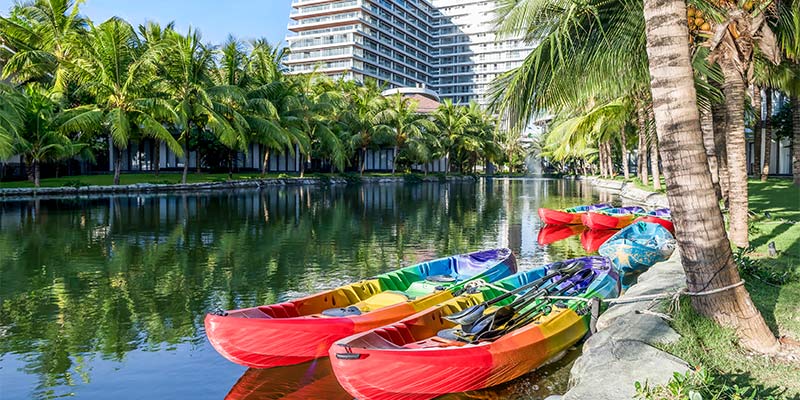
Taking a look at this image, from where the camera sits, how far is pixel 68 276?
40.1ft

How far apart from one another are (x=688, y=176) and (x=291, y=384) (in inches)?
194

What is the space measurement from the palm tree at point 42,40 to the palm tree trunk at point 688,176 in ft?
121

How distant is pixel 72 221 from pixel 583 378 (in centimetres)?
2038

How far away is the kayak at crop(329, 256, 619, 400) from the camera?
5.67 meters

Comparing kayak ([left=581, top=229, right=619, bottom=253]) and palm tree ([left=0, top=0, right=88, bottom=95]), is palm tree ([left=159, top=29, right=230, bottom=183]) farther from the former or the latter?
kayak ([left=581, top=229, right=619, bottom=253])

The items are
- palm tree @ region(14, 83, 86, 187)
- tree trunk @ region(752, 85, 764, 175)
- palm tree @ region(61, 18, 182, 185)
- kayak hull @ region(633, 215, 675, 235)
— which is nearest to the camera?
kayak hull @ region(633, 215, 675, 235)

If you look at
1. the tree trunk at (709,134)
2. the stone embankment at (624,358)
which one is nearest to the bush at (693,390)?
the stone embankment at (624,358)

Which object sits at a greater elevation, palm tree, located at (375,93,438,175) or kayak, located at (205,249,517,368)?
palm tree, located at (375,93,438,175)

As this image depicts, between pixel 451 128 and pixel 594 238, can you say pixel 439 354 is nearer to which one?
pixel 594 238

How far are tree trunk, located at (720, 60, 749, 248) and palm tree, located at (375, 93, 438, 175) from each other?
146ft

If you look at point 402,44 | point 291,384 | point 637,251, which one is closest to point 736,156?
point 637,251

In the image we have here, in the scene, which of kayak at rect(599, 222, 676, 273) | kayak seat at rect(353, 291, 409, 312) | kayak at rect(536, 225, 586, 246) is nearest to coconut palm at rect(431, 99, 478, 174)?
kayak at rect(536, 225, 586, 246)

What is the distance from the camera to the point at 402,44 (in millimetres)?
116375

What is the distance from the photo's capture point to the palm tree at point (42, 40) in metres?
34.6
